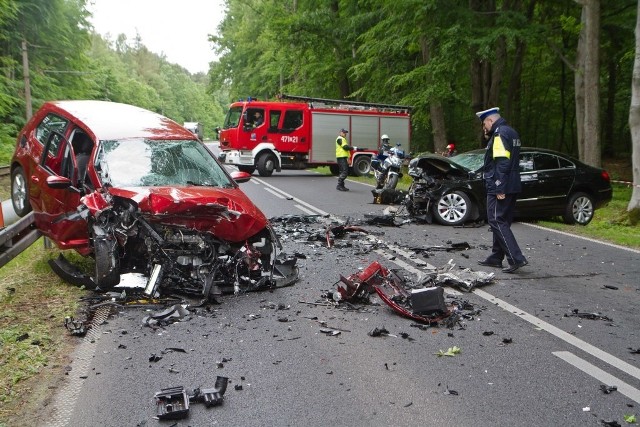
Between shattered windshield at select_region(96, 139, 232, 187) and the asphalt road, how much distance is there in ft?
5.19

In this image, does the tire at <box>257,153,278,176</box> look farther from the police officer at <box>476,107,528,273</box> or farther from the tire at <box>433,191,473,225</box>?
the police officer at <box>476,107,528,273</box>

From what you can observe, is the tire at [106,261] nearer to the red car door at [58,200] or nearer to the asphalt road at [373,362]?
the asphalt road at [373,362]

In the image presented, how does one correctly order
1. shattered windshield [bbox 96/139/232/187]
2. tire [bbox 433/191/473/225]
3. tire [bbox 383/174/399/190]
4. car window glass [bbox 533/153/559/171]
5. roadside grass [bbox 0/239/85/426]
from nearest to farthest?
roadside grass [bbox 0/239/85/426] < shattered windshield [bbox 96/139/232/187] < tire [bbox 433/191/473/225] < car window glass [bbox 533/153/559/171] < tire [bbox 383/174/399/190]

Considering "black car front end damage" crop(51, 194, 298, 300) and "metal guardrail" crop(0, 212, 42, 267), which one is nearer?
"black car front end damage" crop(51, 194, 298, 300)

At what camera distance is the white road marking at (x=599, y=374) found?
12.0ft

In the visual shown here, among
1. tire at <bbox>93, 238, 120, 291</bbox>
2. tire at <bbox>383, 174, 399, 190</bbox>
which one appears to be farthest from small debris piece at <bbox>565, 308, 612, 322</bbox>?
tire at <bbox>383, 174, 399, 190</bbox>

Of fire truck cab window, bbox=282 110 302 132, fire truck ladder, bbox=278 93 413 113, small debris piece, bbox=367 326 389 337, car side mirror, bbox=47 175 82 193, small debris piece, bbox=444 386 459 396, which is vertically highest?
fire truck ladder, bbox=278 93 413 113

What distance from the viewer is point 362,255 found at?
7.93 metres

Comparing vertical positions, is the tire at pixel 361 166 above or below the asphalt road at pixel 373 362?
above

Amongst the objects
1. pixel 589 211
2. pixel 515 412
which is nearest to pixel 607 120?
pixel 589 211

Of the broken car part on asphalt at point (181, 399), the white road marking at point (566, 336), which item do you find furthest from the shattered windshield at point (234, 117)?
the broken car part on asphalt at point (181, 399)

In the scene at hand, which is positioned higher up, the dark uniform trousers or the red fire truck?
the red fire truck

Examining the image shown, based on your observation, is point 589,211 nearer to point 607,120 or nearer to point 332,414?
point 332,414

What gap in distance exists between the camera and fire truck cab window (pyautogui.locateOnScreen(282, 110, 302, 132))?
2311cm
